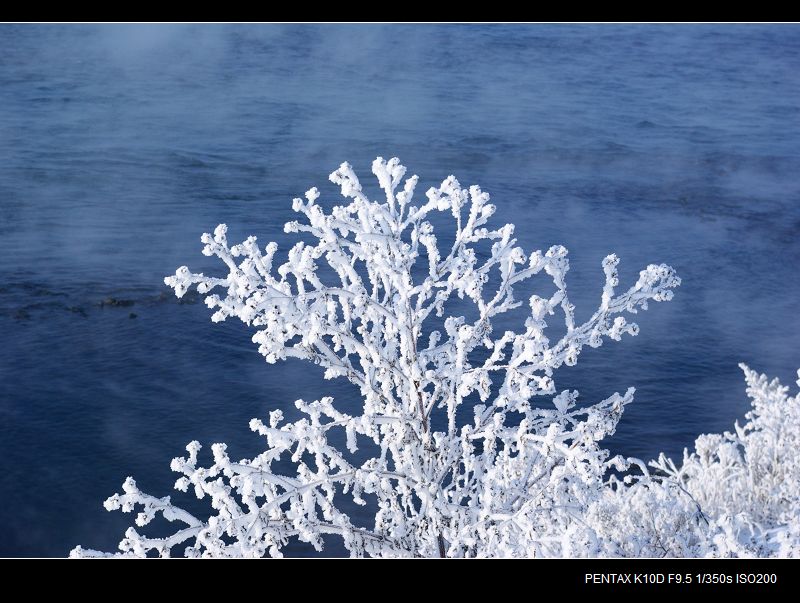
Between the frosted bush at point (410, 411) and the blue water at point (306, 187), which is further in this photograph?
the blue water at point (306, 187)

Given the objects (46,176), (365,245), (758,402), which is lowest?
(46,176)

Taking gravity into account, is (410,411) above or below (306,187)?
above

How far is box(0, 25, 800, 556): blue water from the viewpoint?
14945 mm

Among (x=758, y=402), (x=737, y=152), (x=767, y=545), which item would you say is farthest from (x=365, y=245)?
(x=737, y=152)

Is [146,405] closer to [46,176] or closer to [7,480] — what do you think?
[7,480]

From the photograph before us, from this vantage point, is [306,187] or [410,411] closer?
[410,411]

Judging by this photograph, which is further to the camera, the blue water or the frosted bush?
the blue water

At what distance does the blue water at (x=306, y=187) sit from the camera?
14.9m

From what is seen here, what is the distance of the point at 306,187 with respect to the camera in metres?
23.3

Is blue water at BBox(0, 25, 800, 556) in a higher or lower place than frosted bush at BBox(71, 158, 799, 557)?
lower

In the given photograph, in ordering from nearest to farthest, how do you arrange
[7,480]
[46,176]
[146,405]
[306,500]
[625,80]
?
[306,500]
[7,480]
[146,405]
[46,176]
[625,80]

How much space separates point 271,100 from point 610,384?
1538cm

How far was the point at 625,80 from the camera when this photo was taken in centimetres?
3042

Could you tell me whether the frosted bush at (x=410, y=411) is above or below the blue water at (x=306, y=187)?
above
